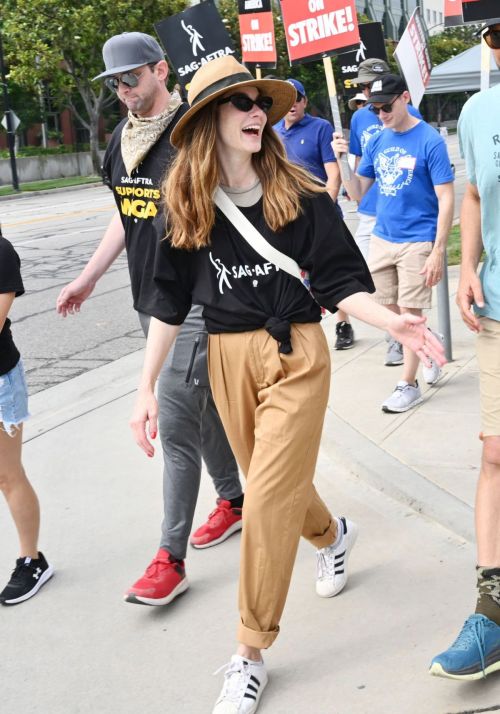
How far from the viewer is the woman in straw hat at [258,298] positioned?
10.2 ft

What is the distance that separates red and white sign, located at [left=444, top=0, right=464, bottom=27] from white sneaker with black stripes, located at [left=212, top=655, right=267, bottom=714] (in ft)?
21.6

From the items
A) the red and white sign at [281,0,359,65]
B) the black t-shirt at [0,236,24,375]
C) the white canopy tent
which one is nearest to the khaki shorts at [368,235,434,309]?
the red and white sign at [281,0,359,65]

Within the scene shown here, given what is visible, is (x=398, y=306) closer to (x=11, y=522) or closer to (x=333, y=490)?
(x=333, y=490)

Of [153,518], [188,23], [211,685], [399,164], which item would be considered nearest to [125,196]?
[153,518]

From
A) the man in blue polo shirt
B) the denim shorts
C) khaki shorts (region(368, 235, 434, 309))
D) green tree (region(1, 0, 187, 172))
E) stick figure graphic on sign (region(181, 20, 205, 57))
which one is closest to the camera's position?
the denim shorts

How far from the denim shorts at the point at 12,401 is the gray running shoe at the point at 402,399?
254 centimetres

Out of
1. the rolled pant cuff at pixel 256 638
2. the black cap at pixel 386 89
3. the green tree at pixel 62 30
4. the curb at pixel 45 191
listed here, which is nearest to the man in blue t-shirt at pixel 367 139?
the black cap at pixel 386 89

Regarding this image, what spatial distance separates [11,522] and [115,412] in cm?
179

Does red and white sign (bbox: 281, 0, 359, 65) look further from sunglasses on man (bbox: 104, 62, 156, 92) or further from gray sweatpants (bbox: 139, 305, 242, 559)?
gray sweatpants (bbox: 139, 305, 242, 559)

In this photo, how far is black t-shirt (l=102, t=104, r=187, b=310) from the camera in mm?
3965

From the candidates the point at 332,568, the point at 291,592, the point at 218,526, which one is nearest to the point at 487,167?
the point at 332,568

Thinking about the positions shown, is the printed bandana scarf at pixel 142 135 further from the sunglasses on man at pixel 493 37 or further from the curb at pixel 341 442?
the curb at pixel 341 442

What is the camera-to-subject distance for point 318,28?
301 inches

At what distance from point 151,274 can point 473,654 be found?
5.92 feet
